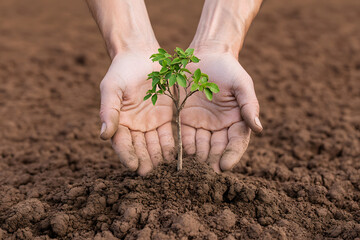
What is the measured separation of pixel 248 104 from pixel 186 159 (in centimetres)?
55

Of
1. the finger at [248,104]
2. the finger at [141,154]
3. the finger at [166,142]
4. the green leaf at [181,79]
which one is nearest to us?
the green leaf at [181,79]

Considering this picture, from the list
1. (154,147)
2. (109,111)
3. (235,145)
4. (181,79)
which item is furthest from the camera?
(154,147)

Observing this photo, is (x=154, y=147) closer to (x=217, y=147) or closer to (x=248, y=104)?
(x=217, y=147)

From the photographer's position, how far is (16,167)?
10.7ft

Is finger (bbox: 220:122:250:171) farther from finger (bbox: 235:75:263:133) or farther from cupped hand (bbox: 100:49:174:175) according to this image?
cupped hand (bbox: 100:49:174:175)

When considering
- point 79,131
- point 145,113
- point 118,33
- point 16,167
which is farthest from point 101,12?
point 16,167

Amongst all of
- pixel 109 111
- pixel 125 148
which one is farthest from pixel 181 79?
pixel 125 148

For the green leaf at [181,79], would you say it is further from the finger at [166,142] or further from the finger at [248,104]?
the finger at [166,142]

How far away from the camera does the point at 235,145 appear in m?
2.61

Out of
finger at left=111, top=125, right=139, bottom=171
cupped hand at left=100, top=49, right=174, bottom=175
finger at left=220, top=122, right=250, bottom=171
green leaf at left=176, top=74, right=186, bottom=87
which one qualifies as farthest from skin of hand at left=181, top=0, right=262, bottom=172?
green leaf at left=176, top=74, right=186, bottom=87

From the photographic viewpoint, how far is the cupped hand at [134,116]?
2.53 meters

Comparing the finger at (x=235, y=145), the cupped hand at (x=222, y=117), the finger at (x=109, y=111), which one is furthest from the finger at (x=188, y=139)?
the finger at (x=109, y=111)

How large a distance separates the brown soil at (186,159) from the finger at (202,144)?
142mm

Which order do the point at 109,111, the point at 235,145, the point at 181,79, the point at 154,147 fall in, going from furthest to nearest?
the point at 154,147
the point at 235,145
the point at 109,111
the point at 181,79
